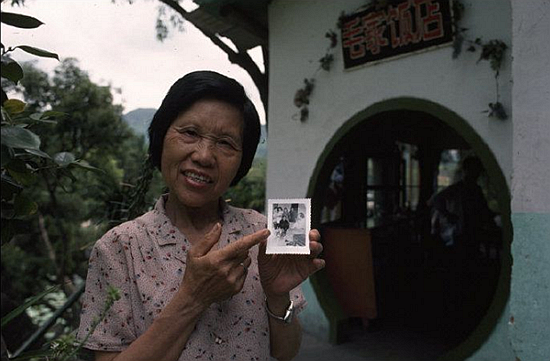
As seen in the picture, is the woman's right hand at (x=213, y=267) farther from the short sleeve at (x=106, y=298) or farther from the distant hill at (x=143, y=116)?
the distant hill at (x=143, y=116)

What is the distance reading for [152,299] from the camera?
123 centimetres

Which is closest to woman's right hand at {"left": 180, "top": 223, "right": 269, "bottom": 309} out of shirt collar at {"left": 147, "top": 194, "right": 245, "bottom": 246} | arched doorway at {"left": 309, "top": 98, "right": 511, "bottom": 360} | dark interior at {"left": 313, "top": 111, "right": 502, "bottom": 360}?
shirt collar at {"left": 147, "top": 194, "right": 245, "bottom": 246}

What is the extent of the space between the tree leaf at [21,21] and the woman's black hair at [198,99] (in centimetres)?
41

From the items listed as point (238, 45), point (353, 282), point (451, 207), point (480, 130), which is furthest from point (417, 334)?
point (238, 45)

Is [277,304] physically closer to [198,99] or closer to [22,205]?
[198,99]

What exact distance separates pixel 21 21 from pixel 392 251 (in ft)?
19.8

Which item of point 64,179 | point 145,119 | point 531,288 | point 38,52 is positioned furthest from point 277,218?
point 64,179

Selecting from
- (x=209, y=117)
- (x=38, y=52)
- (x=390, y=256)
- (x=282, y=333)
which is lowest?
(x=390, y=256)

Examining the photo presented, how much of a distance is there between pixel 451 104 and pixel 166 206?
301 centimetres

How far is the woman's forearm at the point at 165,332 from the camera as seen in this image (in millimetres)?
1148

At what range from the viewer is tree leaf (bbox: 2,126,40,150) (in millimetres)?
831

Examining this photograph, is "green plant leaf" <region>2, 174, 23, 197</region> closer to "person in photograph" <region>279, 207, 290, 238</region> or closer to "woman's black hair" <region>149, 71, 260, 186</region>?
"woman's black hair" <region>149, 71, 260, 186</region>

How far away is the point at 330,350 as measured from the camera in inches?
188

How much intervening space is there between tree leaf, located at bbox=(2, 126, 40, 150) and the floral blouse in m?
0.45
